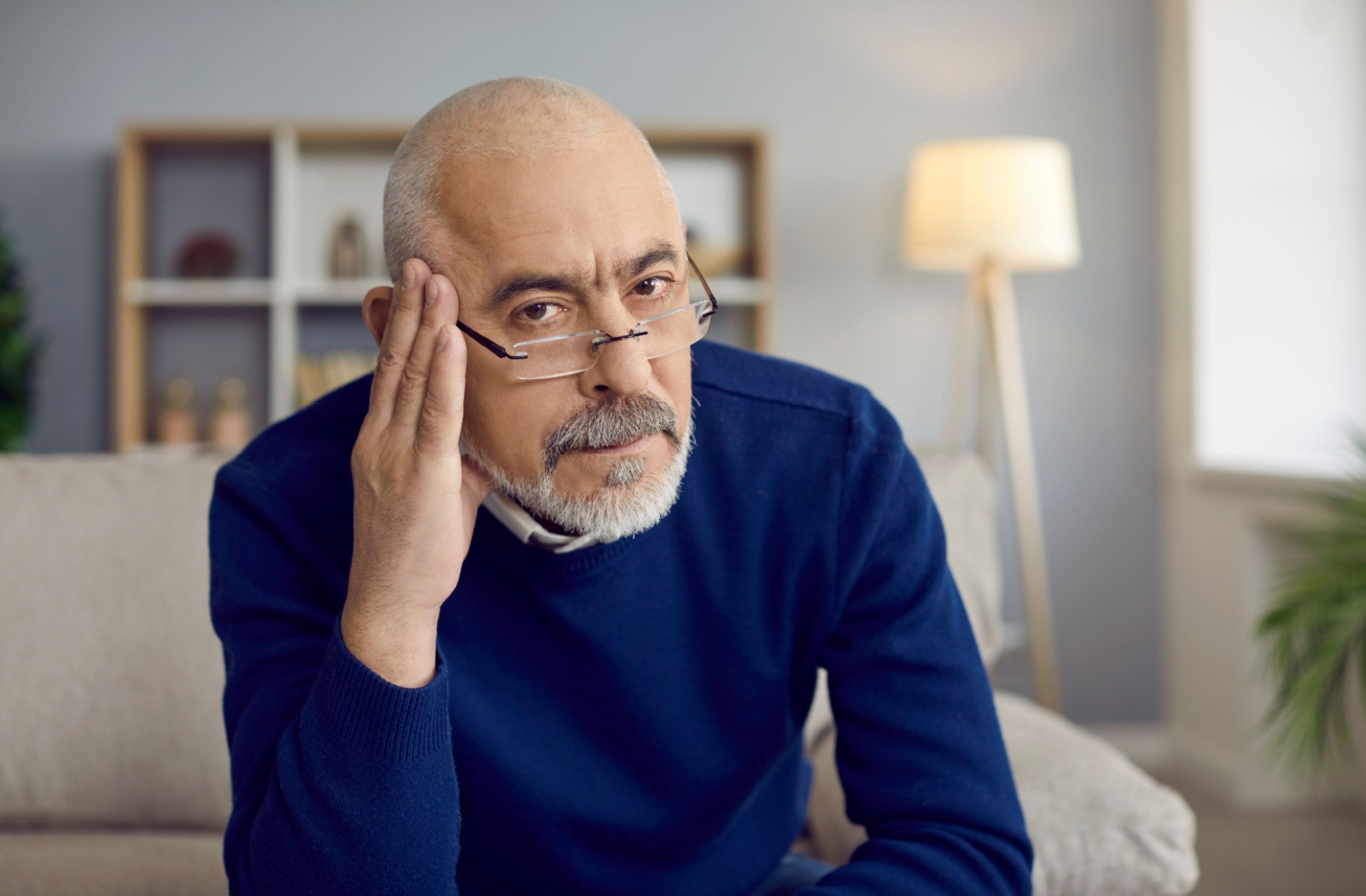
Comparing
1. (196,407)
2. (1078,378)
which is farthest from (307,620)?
(1078,378)

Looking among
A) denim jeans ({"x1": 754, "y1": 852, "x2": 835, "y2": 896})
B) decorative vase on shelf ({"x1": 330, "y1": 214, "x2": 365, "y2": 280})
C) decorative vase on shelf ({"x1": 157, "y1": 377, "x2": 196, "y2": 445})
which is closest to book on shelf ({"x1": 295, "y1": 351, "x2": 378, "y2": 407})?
decorative vase on shelf ({"x1": 330, "y1": 214, "x2": 365, "y2": 280})

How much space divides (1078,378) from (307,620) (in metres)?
3.12

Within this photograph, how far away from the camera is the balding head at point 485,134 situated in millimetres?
926

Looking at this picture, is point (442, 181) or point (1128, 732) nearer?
point (442, 181)

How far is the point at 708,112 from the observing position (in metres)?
3.56

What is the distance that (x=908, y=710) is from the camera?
100 cm

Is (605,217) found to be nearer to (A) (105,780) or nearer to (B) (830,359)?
(A) (105,780)

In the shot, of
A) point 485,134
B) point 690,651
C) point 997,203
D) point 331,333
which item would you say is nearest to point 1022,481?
point 997,203

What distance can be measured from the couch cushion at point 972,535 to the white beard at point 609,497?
72cm

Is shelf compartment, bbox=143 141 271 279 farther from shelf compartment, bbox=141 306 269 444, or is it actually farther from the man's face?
the man's face

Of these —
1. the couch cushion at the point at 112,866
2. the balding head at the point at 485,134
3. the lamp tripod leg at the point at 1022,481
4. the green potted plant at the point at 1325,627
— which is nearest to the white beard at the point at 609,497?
the balding head at the point at 485,134

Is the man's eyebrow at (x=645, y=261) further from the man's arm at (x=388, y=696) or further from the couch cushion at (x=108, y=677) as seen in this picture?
the couch cushion at (x=108, y=677)

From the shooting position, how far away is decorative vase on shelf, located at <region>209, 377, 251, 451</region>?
3.33 metres

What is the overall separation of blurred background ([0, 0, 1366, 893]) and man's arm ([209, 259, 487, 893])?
8.20 ft
